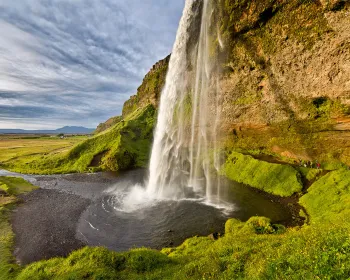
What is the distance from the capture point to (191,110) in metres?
66.7

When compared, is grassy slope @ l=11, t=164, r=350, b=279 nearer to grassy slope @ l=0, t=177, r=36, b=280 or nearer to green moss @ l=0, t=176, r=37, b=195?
grassy slope @ l=0, t=177, r=36, b=280

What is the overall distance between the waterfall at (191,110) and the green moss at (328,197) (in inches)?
763

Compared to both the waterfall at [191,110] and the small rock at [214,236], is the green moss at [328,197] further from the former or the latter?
the waterfall at [191,110]

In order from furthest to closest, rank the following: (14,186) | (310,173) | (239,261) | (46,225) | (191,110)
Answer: (191,110) < (14,186) < (310,173) < (46,225) < (239,261)

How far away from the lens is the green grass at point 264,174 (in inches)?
1313

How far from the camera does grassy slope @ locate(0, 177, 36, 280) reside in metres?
17.3

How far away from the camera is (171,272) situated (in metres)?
12.5

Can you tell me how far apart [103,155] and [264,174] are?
52.9 meters

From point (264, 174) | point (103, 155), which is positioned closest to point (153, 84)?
point (103, 155)

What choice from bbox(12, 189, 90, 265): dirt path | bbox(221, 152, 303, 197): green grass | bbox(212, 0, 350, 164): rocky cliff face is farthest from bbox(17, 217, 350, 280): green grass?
bbox(212, 0, 350, 164): rocky cliff face

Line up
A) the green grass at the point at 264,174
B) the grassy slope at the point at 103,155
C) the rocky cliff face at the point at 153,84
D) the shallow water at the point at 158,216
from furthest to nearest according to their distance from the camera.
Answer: the rocky cliff face at the point at 153,84
the grassy slope at the point at 103,155
the green grass at the point at 264,174
the shallow water at the point at 158,216

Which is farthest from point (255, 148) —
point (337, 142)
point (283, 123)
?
point (337, 142)

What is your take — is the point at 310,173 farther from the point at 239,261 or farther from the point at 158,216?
the point at 239,261

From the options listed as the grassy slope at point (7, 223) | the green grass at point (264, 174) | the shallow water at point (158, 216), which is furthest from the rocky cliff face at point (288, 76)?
the grassy slope at point (7, 223)
